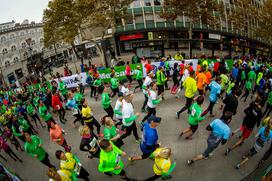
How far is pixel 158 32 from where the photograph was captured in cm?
3012

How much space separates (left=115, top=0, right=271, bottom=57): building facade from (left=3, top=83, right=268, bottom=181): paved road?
21492 millimetres

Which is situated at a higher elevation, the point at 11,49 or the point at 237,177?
the point at 11,49

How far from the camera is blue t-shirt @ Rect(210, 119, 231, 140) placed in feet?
16.7

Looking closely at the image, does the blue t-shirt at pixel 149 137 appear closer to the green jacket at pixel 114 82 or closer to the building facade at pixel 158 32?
the green jacket at pixel 114 82

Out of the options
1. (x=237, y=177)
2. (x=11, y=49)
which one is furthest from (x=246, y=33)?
(x=11, y=49)

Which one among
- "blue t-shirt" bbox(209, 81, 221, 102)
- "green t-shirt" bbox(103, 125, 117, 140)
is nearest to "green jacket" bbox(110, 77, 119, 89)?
"green t-shirt" bbox(103, 125, 117, 140)

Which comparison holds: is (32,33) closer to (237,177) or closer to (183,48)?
(183,48)

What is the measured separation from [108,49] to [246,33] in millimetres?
23700

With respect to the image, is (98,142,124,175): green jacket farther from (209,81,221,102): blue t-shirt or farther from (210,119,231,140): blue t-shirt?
(209,81,221,102): blue t-shirt

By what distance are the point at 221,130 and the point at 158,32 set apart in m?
27.2

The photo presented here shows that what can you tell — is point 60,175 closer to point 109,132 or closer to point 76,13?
point 109,132

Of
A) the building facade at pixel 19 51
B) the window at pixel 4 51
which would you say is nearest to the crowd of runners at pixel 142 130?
the building facade at pixel 19 51

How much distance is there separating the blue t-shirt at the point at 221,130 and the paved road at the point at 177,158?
1.21 meters

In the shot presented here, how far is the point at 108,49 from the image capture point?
32.2 meters
